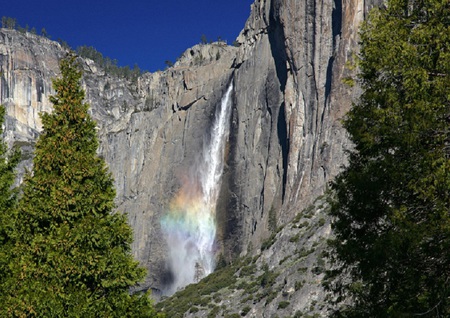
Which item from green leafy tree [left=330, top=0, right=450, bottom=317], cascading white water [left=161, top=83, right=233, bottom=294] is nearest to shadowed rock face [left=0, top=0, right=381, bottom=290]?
cascading white water [left=161, top=83, right=233, bottom=294]

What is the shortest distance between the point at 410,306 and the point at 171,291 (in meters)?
95.0

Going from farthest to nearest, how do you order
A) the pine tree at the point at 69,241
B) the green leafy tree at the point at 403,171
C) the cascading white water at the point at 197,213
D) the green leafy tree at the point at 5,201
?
1. the cascading white water at the point at 197,213
2. the green leafy tree at the point at 5,201
3. the pine tree at the point at 69,241
4. the green leafy tree at the point at 403,171

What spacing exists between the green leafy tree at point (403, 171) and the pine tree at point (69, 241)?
536 cm

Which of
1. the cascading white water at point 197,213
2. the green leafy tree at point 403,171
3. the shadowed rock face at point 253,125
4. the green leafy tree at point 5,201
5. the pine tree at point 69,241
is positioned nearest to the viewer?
the green leafy tree at point 403,171

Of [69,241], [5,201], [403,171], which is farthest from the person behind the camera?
[5,201]

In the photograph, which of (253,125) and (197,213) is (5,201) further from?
(197,213)

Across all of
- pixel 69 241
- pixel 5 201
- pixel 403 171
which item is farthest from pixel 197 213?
pixel 403 171

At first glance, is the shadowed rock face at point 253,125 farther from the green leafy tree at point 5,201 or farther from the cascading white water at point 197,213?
the green leafy tree at point 5,201

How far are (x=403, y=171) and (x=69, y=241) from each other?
7.66 m

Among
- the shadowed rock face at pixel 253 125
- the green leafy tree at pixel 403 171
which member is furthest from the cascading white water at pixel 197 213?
the green leafy tree at pixel 403 171

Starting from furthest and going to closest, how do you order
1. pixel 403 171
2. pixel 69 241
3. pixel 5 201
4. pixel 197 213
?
pixel 197 213
pixel 5 201
pixel 69 241
pixel 403 171

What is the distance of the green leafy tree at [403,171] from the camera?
38.5ft

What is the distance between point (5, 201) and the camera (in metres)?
16.8

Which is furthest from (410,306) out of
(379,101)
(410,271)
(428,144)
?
(379,101)
